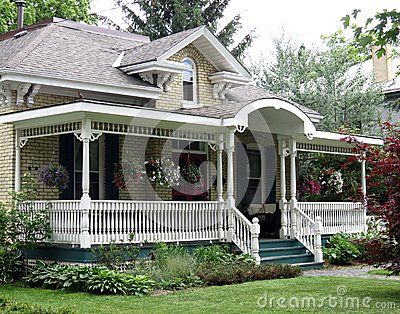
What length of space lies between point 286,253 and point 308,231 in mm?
1132

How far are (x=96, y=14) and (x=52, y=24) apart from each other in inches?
644

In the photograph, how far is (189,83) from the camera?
2095 cm

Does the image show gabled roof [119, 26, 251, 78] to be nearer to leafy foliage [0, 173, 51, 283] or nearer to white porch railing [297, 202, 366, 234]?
white porch railing [297, 202, 366, 234]

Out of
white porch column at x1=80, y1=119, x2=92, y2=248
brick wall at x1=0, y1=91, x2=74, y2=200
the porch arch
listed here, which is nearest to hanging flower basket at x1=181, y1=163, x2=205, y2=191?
the porch arch

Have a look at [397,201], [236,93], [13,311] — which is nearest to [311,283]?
[397,201]

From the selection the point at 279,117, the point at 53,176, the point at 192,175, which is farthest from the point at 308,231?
the point at 53,176

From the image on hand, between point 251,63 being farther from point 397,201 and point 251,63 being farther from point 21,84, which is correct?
point 397,201

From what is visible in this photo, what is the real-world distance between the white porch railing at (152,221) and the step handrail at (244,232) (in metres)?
0.39

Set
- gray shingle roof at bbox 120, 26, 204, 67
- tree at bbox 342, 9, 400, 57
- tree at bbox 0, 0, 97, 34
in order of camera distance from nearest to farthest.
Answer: tree at bbox 342, 9, 400, 57
gray shingle roof at bbox 120, 26, 204, 67
tree at bbox 0, 0, 97, 34

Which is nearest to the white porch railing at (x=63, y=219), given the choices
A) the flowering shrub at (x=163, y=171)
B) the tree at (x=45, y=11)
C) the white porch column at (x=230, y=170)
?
the flowering shrub at (x=163, y=171)

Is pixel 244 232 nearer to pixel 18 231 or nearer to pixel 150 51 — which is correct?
pixel 18 231

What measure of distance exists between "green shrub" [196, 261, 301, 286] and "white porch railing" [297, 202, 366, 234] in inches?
181

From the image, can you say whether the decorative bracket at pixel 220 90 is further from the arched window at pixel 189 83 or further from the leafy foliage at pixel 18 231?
the leafy foliage at pixel 18 231

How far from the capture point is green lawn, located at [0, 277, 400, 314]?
11.6 m
